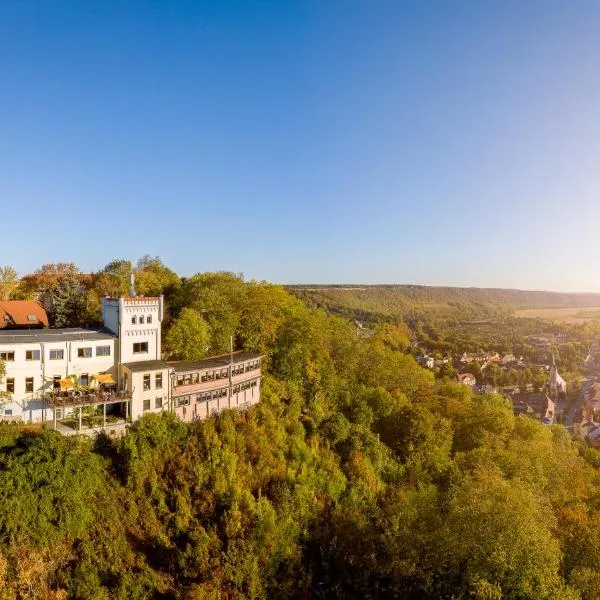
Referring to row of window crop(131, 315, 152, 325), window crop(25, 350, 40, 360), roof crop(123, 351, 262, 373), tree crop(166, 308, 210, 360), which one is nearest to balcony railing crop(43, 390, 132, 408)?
roof crop(123, 351, 262, 373)

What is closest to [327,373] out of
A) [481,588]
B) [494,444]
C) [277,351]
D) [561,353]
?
[277,351]

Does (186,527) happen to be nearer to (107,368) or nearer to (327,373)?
(107,368)

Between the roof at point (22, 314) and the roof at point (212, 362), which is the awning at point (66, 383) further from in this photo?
the roof at point (22, 314)

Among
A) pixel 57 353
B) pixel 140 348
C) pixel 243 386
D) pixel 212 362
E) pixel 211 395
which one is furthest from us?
pixel 243 386

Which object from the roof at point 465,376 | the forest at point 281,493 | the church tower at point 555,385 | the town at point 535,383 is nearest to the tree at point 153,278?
the forest at point 281,493

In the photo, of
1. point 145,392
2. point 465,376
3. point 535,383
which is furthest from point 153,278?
point 535,383

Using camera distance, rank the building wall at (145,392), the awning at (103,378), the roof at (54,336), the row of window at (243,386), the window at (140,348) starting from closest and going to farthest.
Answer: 1. the roof at (54,336)
2. the awning at (103,378)
3. the building wall at (145,392)
4. the window at (140,348)
5. the row of window at (243,386)

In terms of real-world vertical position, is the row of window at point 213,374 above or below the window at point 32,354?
below

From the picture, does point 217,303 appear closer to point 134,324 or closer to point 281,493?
point 134,324
